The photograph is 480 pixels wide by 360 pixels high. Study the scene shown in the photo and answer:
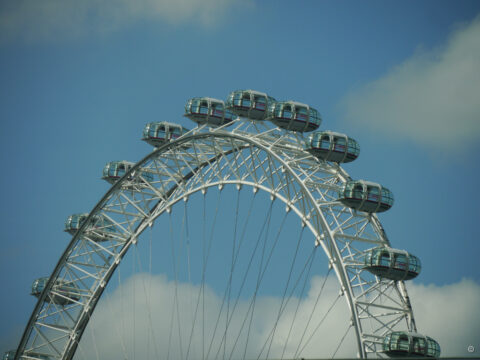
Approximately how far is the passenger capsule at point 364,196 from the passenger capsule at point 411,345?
6886 millimetres

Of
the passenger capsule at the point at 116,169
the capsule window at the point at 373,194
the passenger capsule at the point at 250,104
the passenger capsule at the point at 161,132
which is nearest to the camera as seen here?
the capsule window at the point at 373,194

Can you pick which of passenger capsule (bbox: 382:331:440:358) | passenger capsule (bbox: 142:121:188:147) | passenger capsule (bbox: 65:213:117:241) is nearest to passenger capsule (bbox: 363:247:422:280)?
passenger capsule (bbox: 382:331:440:358)

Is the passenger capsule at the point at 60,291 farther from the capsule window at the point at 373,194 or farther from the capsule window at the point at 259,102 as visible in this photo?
the capsule window at the point at 373,194

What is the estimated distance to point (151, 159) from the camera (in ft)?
192

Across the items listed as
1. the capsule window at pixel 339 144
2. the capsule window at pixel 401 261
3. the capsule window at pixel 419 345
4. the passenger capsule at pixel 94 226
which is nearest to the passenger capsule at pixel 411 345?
the capsule window at pixel 419 345

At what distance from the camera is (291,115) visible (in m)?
48.6

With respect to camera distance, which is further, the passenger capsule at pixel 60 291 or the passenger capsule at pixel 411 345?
the passenger capsule at pixel 60 291

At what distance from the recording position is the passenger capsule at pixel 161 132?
192ft

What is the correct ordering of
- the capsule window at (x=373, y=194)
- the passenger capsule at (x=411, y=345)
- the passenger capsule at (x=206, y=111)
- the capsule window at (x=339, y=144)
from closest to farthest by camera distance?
the passenger capsule at (x=411, y=345)
the capsule window at (x=373, y=194)
the capsule window at (x=339, y=144)
the passenger capsule at (x=206, y=111)

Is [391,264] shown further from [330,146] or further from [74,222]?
[74,222]

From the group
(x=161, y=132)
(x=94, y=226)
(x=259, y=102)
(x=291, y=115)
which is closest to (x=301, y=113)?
(x=291, y=115)

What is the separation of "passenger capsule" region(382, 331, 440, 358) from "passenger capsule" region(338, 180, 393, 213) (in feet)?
22.6

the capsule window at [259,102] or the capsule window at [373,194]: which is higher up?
the capsule window at [259,102]

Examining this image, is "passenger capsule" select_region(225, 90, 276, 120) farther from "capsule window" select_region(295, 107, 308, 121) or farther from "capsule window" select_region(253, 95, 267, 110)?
"capsule window" select_region(295, 107, 308, 121)
